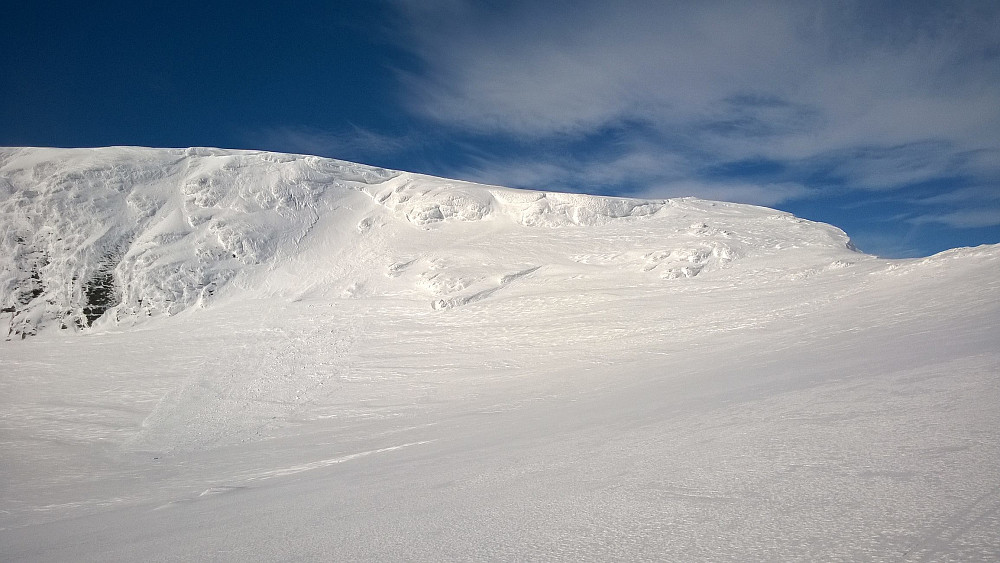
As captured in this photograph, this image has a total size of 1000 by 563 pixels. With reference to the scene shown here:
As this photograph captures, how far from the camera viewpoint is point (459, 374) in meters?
15.1

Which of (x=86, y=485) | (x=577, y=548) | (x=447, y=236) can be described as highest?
(x=447, y=236)

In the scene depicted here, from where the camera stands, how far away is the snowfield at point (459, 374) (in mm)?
3625

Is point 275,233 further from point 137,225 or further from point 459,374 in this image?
point 459,374

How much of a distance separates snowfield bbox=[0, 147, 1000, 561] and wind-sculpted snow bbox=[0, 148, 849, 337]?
7.3 inches

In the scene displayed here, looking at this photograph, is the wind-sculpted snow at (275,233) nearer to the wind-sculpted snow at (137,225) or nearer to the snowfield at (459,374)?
the wind-sculpted snow at (137,225)

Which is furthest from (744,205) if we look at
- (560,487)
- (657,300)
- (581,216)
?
(560,487)

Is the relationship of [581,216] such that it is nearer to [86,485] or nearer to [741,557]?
[86,485]

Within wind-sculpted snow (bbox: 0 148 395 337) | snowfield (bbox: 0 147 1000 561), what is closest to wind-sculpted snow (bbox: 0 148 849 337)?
wind-sculpted snow (bbox: 0 148 395 337)

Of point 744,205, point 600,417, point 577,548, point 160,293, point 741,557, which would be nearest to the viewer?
point 741,557

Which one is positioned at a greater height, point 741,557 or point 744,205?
point 744,205

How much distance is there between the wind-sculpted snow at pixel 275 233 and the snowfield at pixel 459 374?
0.61 feet

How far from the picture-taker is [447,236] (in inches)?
1203

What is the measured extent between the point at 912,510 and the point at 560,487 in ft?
8.12

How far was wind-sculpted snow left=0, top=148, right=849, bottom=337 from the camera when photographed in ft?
83.4
